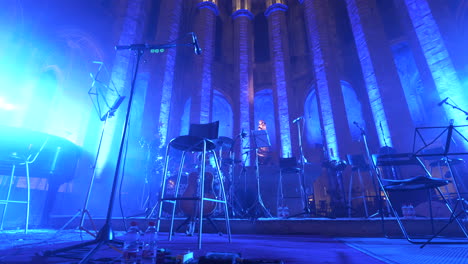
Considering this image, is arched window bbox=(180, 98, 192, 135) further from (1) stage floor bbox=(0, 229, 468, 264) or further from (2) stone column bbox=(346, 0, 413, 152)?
(1) stage floor bbox=(0, 229, 468, 264)

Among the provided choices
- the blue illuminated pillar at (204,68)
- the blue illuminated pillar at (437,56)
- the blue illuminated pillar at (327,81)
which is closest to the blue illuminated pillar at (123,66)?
the blue illuminated pillar at (204,68)

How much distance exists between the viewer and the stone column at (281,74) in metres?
9.70

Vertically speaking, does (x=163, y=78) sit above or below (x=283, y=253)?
above

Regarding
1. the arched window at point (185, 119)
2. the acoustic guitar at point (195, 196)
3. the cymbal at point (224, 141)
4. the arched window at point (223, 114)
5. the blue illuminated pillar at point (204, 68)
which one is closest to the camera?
the acoustic guitar at point (195, 196)

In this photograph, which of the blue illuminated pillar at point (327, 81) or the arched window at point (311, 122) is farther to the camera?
the arched window at point (311, 122)

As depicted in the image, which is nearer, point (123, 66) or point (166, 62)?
point (123, 66)

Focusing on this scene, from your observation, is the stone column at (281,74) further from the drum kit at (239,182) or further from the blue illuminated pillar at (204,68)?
the drum kit at (239,182)

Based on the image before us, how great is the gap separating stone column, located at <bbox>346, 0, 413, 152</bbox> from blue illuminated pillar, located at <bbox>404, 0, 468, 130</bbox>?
918 millimetres

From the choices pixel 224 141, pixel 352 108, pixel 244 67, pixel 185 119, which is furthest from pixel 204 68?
pixel 352 108

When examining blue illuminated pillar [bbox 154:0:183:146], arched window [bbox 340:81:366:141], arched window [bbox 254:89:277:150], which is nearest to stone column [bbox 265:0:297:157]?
arched window [bbox 254:89:277:150]

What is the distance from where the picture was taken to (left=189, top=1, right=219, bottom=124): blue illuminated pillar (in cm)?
924

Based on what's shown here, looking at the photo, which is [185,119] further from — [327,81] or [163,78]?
[327,81]

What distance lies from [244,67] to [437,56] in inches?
278

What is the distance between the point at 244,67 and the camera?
10852mm
